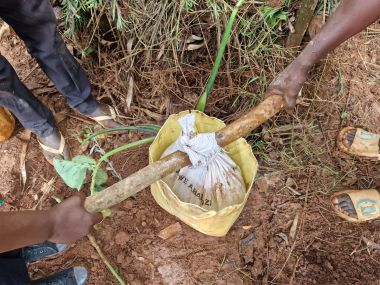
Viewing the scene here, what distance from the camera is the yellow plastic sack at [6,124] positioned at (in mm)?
2002

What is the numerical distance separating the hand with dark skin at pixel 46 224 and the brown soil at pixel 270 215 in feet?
2.06

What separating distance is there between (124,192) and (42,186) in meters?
0.93

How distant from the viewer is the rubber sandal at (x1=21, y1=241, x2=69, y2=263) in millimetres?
1787

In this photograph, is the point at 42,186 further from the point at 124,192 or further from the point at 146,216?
the point at 124,192

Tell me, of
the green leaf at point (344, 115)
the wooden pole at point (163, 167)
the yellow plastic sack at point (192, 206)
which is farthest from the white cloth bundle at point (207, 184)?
the green leaf at point (344, 115)

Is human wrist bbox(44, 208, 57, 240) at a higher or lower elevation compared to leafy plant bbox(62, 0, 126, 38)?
lower

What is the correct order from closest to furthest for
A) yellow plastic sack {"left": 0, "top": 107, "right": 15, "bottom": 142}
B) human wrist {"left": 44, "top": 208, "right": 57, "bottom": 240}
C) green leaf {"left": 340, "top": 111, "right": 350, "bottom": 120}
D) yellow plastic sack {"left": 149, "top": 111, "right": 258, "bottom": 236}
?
human wrist {"left": 44, "top": 208, "right": 57, "bottom": 240}, yellow plastic sack {"left": 149, "top": 111, "right": 258, "bottom": 236}, yellow plastic sack {"left": 0, "top": 107, "right": 15, "bottom": 142}, green leaf {"left": 340, "top": 111, "right": 350, "bottom": 120}

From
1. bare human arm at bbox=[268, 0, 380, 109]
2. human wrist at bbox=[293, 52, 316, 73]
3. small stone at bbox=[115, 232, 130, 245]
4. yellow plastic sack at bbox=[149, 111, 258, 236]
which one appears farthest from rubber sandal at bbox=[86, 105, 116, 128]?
human wrist at bbox=[293, 52, 316, 73]

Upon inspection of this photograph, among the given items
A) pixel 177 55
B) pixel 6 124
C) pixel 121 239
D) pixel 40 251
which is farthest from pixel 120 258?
pixel 177 55

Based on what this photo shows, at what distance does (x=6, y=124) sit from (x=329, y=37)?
1.56 m

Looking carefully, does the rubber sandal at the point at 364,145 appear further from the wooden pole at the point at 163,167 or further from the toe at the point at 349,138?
the wooden pole at the point at 163,167

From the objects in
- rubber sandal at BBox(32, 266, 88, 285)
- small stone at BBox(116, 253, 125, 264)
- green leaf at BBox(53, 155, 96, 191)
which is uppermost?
green leaf at BBox(53, 155, 96, 191)

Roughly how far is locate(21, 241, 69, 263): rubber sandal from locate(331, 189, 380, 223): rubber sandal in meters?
1.32

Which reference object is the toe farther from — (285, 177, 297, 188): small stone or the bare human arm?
the bare human arm
